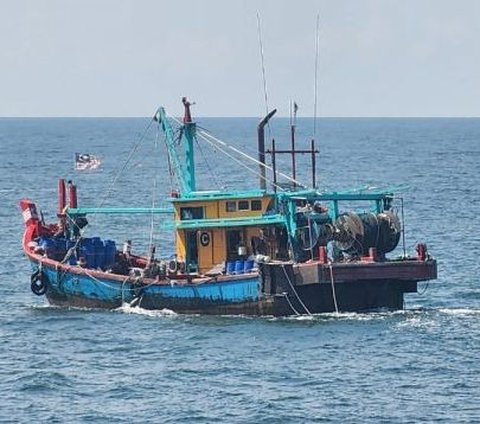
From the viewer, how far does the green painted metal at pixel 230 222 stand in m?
56.8

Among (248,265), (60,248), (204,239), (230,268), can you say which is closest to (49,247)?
(60,248)

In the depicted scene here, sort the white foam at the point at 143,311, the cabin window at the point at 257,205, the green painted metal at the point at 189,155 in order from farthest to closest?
the green painted metal at the point at 189,155, the cabin window at the point at 257,205, the white foam at the point at 143,311

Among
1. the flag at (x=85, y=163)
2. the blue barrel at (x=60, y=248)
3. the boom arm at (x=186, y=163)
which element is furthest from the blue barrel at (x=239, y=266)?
the flag at (x=85, y=163)

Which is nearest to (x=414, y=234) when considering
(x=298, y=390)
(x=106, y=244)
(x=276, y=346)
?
(x=106, y=244)

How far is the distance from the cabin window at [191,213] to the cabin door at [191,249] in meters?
0.55

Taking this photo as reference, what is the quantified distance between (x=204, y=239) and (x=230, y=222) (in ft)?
4.86

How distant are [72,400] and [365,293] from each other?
13.8 metres

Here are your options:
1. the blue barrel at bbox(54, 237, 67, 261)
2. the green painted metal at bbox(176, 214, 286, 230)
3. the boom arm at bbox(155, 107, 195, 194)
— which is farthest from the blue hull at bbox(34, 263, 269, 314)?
the boom arm at bbox(155, 107, 195, 194)

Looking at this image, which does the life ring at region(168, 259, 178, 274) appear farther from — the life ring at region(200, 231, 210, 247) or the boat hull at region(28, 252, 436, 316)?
the life ring at region(200, 231, 210, 247)

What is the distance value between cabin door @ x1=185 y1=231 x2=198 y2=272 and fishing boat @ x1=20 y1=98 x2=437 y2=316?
1.4 inches

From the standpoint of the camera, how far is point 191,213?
58781 mm

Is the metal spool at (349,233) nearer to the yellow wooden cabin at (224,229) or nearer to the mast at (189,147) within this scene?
the yellow wooden cabin at (224,229)

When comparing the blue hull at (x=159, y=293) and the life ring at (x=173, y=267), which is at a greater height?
the life ring at (x=173, y=267)

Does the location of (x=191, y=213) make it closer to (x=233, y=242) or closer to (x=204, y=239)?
(x=204, y=239)
